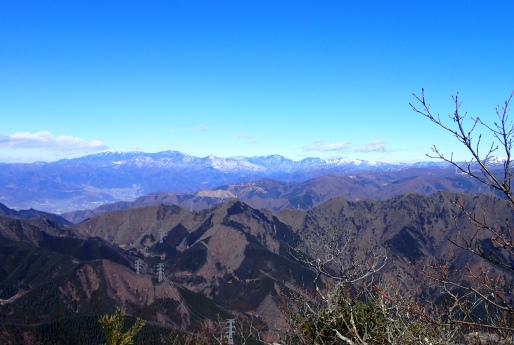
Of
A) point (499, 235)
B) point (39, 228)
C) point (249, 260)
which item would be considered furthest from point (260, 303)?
point (499, 235)

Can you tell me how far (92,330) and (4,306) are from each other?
3711 centimetres

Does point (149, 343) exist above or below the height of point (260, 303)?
above

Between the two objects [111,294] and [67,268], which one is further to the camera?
[67,268]

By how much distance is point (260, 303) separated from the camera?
453 feet

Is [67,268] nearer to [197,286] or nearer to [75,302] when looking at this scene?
[75,302]

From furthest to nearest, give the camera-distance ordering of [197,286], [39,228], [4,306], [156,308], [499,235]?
[39,228] → [197,286] → [156,308] → [4,306] → [499,235]

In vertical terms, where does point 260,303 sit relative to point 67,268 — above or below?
below

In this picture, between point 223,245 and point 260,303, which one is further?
point 223,245

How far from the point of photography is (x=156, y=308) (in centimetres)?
11712

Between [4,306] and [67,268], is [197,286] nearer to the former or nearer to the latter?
[67,268]

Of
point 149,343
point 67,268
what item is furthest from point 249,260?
point 149,343

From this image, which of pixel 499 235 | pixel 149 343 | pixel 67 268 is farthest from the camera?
pixel 67 268

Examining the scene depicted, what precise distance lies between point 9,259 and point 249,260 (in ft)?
287

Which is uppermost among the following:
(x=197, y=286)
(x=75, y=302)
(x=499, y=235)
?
(x=499, y=235)
